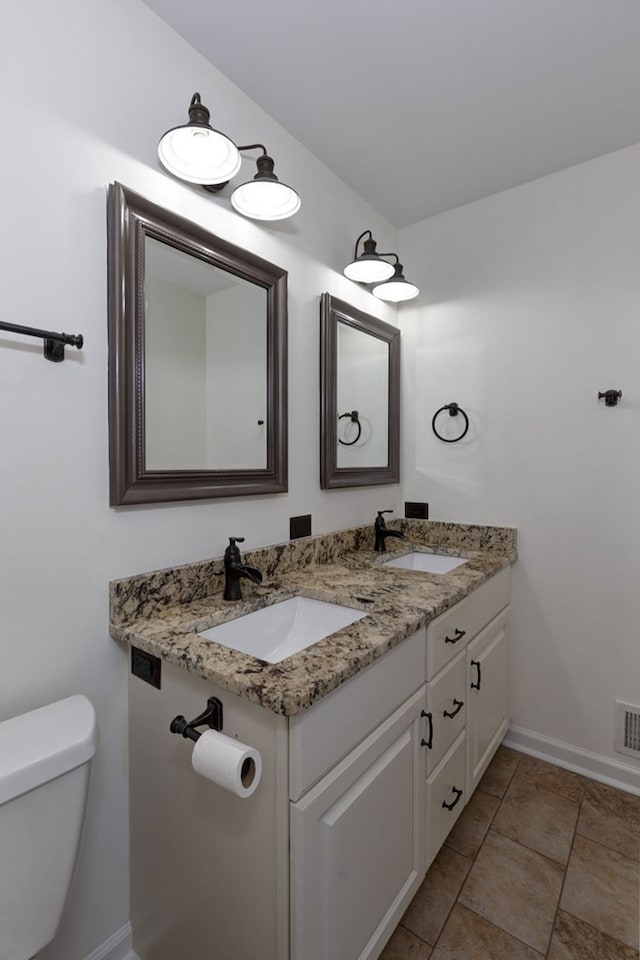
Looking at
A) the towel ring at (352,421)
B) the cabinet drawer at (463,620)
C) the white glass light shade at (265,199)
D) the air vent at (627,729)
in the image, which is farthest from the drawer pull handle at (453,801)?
the white glass light shade at (265,199)

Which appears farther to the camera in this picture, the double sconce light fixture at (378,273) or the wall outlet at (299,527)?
the double sconce light fixture at (378,273)

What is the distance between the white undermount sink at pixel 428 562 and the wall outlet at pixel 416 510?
9.6 inches

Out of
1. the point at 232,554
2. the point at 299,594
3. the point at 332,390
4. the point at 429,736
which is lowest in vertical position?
the point at 429,736

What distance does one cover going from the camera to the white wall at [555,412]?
66.3 inches

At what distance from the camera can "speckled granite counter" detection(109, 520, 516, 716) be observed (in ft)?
2.68

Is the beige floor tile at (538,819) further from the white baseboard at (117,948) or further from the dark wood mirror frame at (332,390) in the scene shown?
the dark wood mirror frame at (332,390)

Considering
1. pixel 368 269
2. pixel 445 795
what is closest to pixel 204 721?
pixel 445 795

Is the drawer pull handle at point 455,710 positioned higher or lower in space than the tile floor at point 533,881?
higher

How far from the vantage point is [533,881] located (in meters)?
1.31

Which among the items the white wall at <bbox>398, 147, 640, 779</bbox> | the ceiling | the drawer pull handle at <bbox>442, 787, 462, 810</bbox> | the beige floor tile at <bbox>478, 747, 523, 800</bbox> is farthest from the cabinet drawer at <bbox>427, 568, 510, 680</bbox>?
the ceiling

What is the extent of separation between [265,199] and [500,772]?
7.63 ft

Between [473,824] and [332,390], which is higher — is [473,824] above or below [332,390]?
below

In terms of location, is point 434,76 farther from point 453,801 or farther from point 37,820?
point 453,801

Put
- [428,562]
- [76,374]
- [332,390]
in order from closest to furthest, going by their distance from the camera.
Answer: [76,374] → [332,390] → [428,562]
